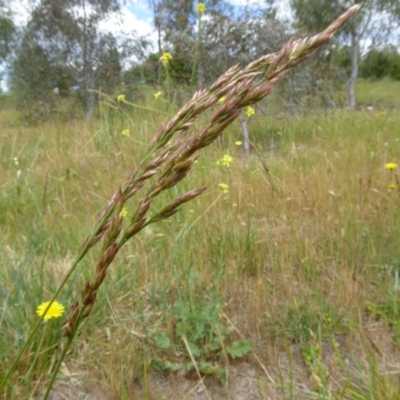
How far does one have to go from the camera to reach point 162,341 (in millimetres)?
1100

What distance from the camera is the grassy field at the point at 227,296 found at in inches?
39.8

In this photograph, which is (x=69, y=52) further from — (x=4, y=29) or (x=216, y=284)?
(x=216, y=284)

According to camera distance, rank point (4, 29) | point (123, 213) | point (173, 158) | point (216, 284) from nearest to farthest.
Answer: point (173, 158) → point (123, 213) → point (216, 284) → point (4, 29)

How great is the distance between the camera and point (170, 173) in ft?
1.52

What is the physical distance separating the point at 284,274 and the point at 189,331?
0.43 metres

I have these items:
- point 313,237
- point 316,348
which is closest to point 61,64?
point 313,237

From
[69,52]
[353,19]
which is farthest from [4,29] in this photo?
[353,19]

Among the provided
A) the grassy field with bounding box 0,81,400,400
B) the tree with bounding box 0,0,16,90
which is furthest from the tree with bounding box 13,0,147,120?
the grassy field with bounding box 0,81,400,400

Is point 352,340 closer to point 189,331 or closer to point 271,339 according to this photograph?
point 271,339

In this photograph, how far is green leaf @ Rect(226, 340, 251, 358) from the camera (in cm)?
110

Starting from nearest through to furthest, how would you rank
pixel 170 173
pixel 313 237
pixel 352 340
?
1. pixel 170 173
2. pixel 352 340
3. pixel 313 237

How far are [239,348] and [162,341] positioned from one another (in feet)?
0.72

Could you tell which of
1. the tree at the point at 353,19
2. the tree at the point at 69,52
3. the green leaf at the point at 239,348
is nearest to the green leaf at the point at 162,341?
the green leaf at the point at 239,348

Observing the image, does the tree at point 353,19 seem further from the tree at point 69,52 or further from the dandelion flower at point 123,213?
the dandelion flower at point 123,213
